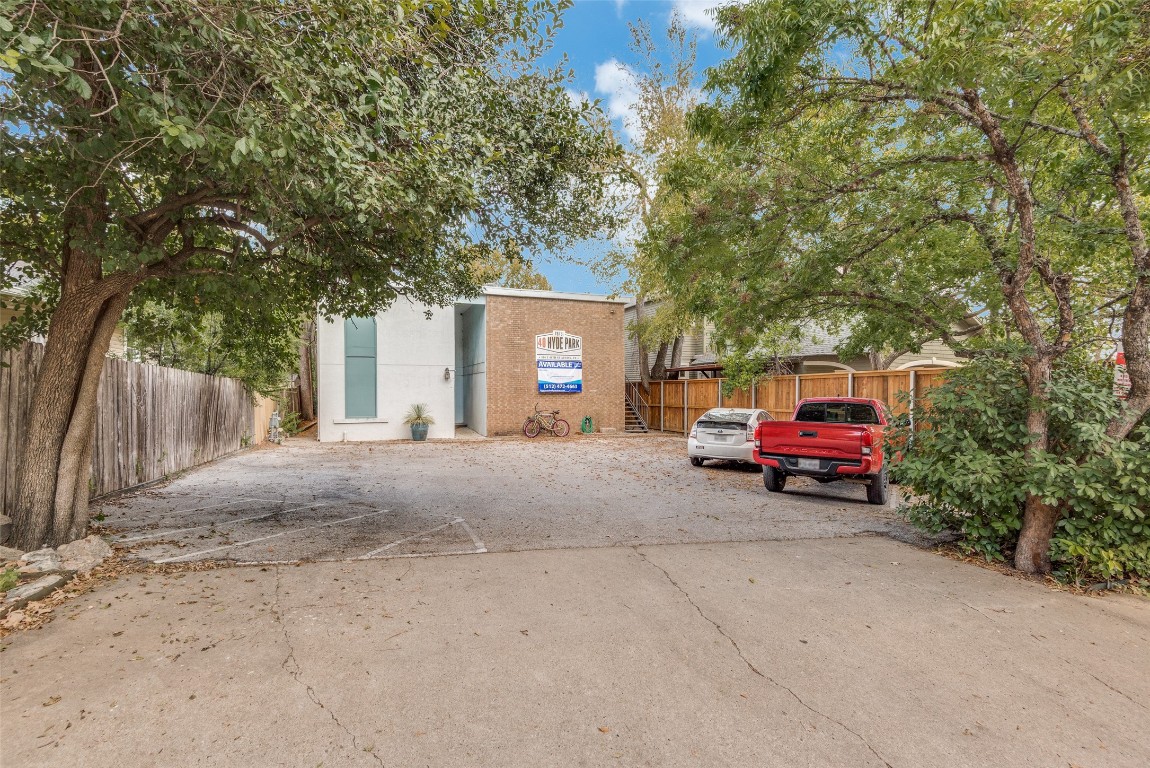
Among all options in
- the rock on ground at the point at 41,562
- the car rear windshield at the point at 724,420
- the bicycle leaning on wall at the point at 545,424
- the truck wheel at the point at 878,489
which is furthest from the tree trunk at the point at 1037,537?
the bicycle leaning on wall at the point at 545,424

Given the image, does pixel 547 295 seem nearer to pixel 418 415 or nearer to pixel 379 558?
pixel 418 415

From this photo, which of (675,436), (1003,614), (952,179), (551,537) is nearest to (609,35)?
(952,179)

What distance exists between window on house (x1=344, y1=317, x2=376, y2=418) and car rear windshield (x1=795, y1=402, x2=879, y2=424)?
1432cm

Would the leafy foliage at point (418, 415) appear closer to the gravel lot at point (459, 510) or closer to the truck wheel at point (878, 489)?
the gravel lot at point (459, 510)

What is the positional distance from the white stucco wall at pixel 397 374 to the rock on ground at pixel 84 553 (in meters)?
13.7

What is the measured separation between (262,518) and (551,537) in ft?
12.5

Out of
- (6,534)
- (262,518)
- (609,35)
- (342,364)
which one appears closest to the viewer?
(6,534)

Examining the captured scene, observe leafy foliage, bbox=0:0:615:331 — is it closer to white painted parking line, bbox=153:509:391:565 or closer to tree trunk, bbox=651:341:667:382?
white painted parking line, bbox=153:509:391:565

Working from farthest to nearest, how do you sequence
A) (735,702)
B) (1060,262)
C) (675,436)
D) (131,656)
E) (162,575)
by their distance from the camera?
1. (675,436)
2. (1060,262)
3. (162,575)
4. (131,656)
5. (735,702)

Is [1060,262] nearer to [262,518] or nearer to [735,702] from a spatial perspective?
[735,702]

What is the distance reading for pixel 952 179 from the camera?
6.49 meters

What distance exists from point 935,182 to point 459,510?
7.45 metres

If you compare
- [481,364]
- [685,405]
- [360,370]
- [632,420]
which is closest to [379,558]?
[360,370]

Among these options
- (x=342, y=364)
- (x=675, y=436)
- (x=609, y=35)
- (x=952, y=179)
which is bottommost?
(x=675, y=436)
